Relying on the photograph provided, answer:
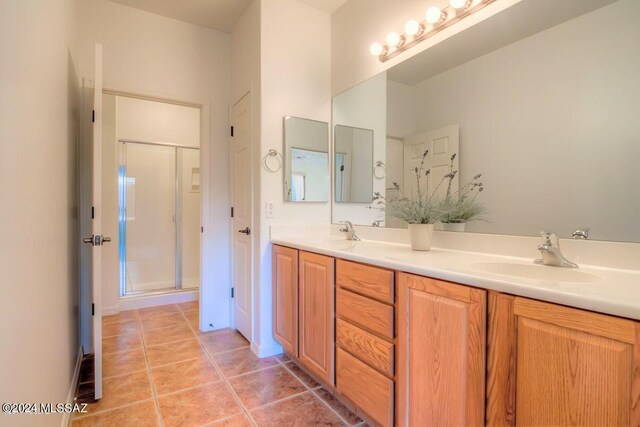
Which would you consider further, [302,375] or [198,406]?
[302,375]

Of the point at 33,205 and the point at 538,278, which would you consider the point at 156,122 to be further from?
the point at 538,278

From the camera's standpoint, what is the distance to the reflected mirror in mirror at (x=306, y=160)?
2385mm

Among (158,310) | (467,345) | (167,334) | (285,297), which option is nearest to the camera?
(467,345)

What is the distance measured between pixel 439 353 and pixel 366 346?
1.35 feet

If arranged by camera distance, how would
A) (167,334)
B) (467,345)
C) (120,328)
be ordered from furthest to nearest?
(120,328), (167,334), (467,345)

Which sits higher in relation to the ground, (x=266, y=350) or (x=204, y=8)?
(x=204, y=8)

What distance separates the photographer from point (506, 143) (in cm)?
146

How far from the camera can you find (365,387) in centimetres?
143

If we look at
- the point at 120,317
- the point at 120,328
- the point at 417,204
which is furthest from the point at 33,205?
the point at 120,317

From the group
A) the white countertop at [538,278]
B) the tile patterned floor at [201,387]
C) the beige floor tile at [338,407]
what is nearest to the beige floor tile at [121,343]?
the tile patterned floor at [201,387]

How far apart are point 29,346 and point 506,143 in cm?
199

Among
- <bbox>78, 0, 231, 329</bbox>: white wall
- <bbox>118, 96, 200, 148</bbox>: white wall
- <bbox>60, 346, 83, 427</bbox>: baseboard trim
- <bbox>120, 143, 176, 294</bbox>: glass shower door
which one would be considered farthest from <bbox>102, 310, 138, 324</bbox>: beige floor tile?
<bbox>118, 96, 200, 148</bbox>: white wall

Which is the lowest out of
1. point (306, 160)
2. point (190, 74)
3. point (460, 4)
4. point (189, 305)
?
point (189, 305)

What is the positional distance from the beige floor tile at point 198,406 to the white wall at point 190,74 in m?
1.02
